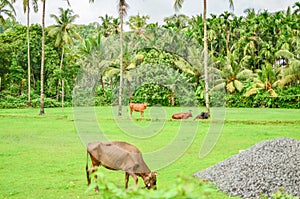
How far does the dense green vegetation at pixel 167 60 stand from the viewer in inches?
1096

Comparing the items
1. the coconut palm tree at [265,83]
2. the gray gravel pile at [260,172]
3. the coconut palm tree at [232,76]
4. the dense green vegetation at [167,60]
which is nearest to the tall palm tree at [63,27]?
the dense green vegetation at [167,60]

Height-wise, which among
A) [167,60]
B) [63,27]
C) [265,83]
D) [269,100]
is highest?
[63,27]

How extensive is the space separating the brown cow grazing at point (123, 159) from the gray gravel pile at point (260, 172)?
66.4 inches

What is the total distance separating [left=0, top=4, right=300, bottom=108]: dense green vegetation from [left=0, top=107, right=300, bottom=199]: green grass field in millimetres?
6687

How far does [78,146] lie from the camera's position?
12328 millimetres

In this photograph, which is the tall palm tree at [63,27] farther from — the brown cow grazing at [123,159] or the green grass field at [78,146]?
the brown cow grazing at [123,159]

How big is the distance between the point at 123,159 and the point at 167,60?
72.8 feet

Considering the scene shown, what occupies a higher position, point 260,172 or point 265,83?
point 265,83

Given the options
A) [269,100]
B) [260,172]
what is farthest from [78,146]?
[269,100]

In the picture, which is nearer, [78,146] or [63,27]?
[78,146]

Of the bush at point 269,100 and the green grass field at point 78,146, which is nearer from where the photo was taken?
the green grass field at point 78,146

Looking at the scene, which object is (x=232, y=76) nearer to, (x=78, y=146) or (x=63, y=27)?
(x=63, y=27)

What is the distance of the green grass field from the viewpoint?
7.77 meters

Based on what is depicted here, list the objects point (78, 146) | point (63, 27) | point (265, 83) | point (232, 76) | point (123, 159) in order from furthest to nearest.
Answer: point (63, 27)
point (232, 76)
point (265, 83)
point (78, 146)
point (123, 159)
